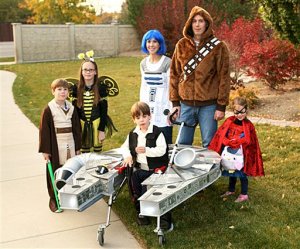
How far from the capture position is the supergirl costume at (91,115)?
16.8 ft

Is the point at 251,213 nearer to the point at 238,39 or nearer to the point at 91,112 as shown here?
the point at 91,112

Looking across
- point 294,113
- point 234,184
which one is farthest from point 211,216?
point 294,113

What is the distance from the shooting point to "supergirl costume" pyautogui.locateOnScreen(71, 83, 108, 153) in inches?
202

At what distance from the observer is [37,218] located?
4.55 metres

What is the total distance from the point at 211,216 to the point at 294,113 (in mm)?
4868

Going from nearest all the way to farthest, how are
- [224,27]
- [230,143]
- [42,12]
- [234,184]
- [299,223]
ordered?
[299,223]
[230,143]
[234,184]
[224,27]
[42,12]

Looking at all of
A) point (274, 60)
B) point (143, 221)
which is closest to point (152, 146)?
point (143, 221)

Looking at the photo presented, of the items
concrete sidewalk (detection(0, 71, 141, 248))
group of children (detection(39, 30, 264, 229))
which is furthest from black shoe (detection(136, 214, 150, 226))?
concrete sidewalk (detection(0, 71, 141, 248))

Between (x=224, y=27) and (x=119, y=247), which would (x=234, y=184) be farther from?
(x=224, y=27)

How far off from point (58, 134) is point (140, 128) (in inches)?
36.3

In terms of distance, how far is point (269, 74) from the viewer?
10.0 m

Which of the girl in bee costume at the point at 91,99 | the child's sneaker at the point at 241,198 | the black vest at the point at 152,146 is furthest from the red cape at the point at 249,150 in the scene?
the girl in bee costume at the point at 91,99

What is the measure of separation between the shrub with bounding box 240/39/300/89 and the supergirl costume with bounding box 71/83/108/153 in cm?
552

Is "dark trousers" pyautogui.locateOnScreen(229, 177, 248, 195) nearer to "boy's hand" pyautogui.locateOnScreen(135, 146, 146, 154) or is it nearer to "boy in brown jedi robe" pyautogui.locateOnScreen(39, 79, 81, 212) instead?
"boy's hand" pyautogui.locateOnScreen(135, 146, 146, 154)
